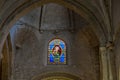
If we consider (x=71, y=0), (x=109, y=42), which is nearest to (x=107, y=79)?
(x=109, y=42)

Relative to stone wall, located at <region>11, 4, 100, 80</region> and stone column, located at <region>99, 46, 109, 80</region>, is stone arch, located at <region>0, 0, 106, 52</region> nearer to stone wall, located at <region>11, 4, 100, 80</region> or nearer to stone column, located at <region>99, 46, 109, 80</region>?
stone column, located at <region>99, 46, 109, 80</region>

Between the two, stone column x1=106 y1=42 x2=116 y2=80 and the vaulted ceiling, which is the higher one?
the vaulted ceiling

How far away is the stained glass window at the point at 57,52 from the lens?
53.6 feet

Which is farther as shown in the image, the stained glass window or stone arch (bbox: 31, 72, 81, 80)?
the stained glass window

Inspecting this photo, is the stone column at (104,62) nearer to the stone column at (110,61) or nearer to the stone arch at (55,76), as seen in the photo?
the stone column at (110,61)

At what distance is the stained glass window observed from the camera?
53.6 ft

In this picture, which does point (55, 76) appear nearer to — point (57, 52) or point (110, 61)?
point (57, 52)

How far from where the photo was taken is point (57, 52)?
54.3 ft

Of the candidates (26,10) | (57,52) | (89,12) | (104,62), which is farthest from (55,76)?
(104,62)

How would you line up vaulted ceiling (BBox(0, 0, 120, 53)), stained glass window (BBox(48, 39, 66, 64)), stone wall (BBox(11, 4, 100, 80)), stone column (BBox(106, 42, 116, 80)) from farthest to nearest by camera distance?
stained glass window (BBox(48, 39, 66, 64)) → stone wall (BBox(11, 4, 100, 80)) → vaulted ceiling (BBox(0, 0, 120, 53)) → stone column (BBox(106, 42, 116, 80))

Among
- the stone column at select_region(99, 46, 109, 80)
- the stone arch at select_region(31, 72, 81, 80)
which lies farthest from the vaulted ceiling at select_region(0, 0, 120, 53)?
the stone arch at select_region(31, 72, 81, 80)

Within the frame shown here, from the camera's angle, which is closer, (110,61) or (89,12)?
(110,61)

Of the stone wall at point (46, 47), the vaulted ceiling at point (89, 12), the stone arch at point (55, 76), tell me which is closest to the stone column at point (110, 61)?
the vaulted ceiling at point (89, 12)

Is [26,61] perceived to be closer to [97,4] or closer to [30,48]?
[30,48]
